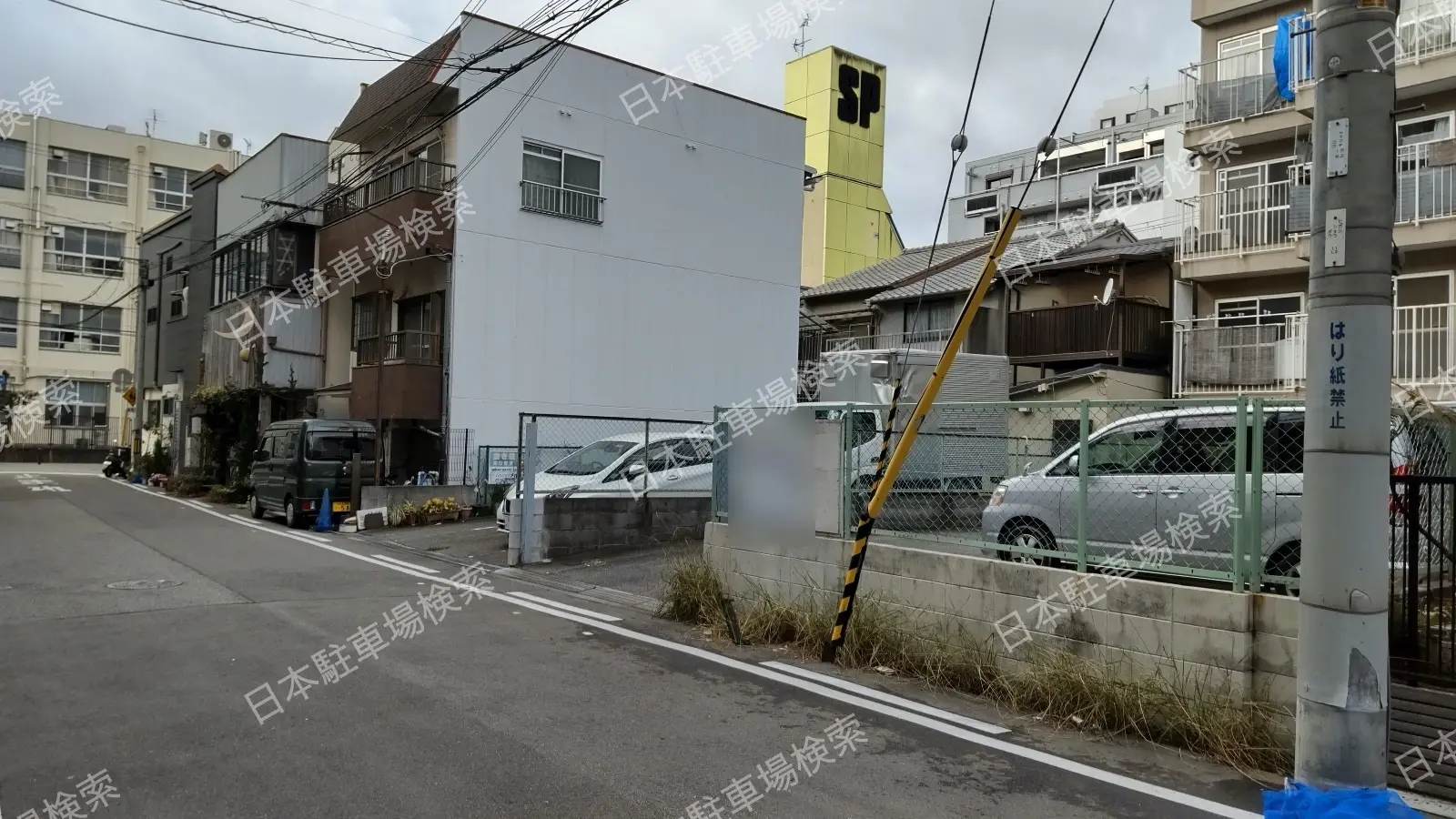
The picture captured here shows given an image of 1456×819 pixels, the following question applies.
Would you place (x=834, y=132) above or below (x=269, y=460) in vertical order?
above

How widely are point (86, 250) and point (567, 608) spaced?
45918 mm

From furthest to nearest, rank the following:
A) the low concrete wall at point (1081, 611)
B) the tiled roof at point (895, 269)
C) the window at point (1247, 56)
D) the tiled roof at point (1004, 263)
Answer: the tiled roof at point (895, 269), the tiled roof at point (1004, 263), the window at point (1247, 56), the low concrete wall at point (1081, 611)

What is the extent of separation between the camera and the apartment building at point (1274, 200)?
50.4 feet

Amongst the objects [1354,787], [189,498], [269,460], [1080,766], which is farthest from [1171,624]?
[189,498]

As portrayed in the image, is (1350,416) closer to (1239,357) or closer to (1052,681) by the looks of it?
(1052,681)

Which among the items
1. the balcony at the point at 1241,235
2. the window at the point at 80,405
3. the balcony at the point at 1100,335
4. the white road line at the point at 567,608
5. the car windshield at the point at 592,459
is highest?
the balcony at the point at 1241,235

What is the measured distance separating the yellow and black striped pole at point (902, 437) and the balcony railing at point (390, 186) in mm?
15341

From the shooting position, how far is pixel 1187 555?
634cm

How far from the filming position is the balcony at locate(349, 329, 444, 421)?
1991 cm

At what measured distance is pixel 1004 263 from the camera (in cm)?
2464

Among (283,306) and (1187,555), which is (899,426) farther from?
(283,306)

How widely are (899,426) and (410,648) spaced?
4.68 m

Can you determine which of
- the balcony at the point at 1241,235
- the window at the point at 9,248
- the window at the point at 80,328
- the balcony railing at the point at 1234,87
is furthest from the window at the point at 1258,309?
the window at the point at 9,248

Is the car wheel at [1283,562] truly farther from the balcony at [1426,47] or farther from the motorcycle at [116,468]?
the motorcycle at [116,468]
